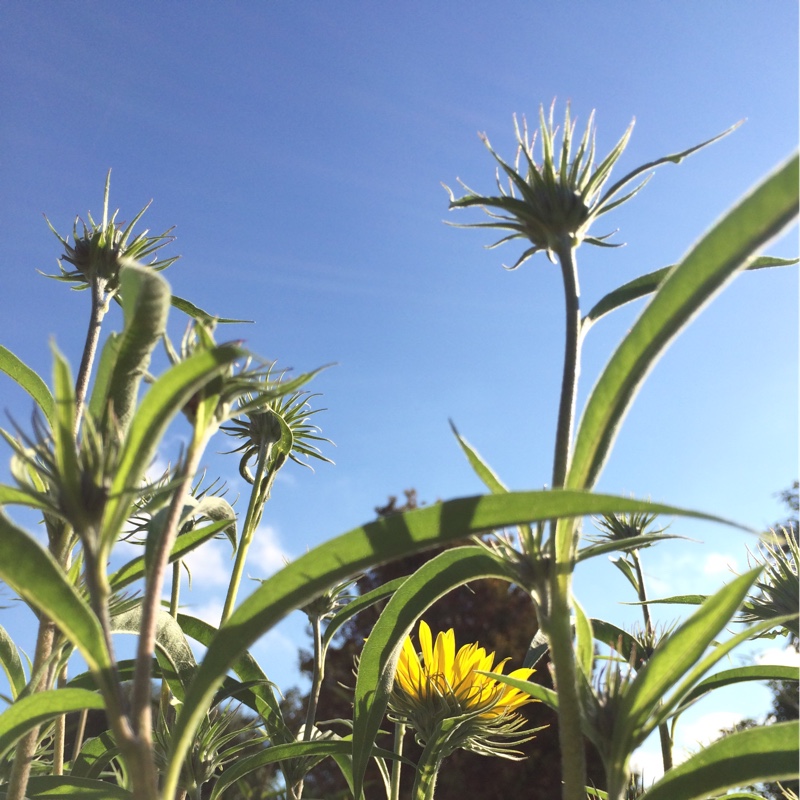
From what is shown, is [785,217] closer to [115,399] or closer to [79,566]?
[115,399]

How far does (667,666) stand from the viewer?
0.90 meters

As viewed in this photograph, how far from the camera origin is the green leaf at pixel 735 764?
906 mm

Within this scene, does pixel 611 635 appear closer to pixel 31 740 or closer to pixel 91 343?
pixel 31 740

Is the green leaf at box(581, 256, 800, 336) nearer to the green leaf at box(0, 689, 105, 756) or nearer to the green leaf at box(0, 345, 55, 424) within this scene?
the green leaf at box(0, 689, 105, 756)

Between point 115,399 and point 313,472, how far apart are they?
1153 millimetres

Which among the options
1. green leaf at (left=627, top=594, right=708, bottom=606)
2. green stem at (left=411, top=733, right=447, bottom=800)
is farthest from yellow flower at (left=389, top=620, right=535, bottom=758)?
green leaf at (left=627, top=594, right=708, bottom=606)

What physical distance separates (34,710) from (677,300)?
0.98 metres

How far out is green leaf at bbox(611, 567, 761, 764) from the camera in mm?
893

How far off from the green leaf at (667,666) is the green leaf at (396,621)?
21cm

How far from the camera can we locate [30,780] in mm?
1255

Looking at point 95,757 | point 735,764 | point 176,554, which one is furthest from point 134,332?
point 95,757

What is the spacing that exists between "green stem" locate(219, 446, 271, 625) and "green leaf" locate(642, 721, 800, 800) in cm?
105

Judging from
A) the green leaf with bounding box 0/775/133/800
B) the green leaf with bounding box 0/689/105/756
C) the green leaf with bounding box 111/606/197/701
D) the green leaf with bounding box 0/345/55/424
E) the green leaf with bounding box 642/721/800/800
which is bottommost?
the green leaf with bounding box 0/775/133/800

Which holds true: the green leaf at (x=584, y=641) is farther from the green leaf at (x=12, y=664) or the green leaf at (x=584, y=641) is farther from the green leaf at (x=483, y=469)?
the green leaf at (x=12, y=664)
